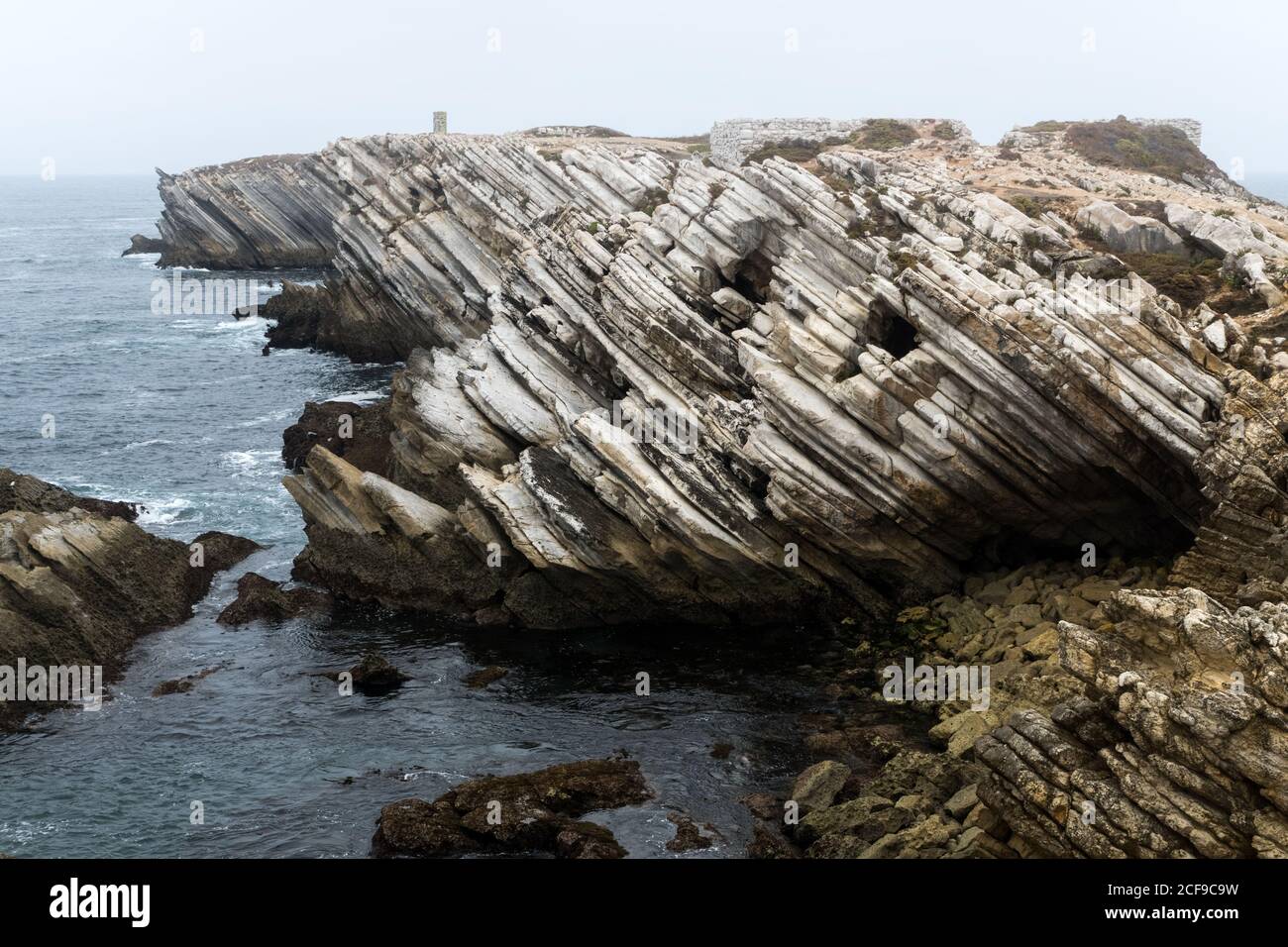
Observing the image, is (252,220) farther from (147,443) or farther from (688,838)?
(688,838)

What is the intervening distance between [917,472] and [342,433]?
108ft

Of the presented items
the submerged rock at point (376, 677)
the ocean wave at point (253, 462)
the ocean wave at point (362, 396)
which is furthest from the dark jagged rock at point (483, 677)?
the ocean wave at point (362, 396)

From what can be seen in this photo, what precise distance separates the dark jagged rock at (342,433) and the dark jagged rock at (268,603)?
11.3m

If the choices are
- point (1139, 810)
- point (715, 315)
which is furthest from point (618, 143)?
point (1139, 810)

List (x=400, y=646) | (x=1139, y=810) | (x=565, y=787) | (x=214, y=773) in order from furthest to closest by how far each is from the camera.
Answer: (x=400, y=646) → (x=214, y=773) → (x=565, y=787) → (x=1139, y=810)

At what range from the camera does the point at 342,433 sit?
61719 millimetres

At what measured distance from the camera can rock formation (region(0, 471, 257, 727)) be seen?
39750 millimetres

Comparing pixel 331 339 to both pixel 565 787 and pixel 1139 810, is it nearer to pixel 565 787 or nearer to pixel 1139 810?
pixel 565 787

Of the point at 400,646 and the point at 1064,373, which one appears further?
the point at 400,646

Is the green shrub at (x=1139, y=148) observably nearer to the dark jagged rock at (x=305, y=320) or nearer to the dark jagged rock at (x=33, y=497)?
the dark jagged rock at (x=305, y=320)

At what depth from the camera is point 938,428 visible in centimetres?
3900

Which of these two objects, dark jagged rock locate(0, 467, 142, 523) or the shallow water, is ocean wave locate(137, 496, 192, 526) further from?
dark jagged rock locate(0, 467, 142, 523)
